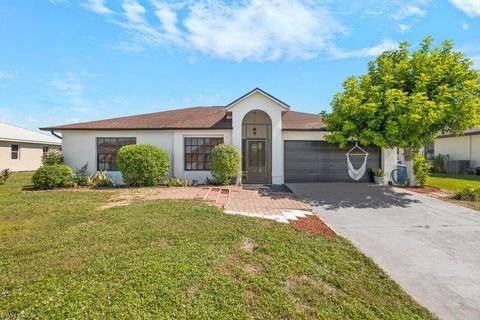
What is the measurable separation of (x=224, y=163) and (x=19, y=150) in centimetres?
2141

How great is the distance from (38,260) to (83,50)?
39.8 ft

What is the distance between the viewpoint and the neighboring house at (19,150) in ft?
66.3

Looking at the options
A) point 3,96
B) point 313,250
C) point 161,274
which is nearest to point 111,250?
point 161,274

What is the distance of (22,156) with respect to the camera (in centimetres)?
2202

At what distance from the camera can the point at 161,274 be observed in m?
3.64

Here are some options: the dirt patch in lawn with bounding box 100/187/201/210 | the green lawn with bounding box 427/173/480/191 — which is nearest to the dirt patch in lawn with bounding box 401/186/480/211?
the green lawn with bounding box 427/173/480/191

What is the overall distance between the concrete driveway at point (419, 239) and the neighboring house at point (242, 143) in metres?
3.34

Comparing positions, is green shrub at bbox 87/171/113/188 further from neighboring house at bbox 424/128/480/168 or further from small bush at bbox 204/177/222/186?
neighboring house at bbox 424/128/480/168

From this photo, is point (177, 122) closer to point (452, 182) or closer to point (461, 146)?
point (452, 182)

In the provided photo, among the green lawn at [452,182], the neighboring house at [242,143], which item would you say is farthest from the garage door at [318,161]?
the green lawn at [452,182]

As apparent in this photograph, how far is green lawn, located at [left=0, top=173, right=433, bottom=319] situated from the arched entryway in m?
8.03

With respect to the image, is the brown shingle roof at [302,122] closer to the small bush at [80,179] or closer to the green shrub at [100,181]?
the green shrub at [100,181]

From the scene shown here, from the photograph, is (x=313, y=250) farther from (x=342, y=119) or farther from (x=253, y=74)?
(x=253, y=74)

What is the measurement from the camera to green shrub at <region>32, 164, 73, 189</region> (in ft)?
37.1
